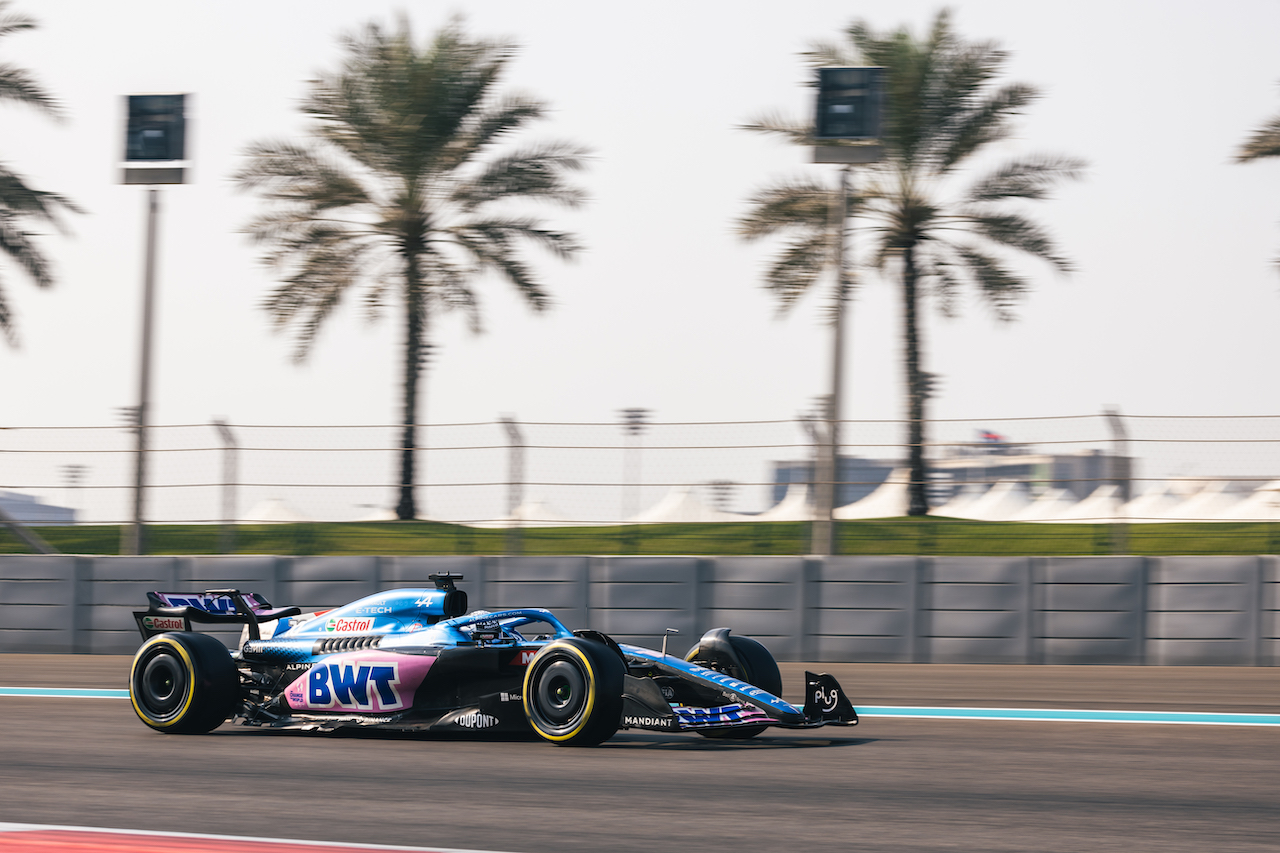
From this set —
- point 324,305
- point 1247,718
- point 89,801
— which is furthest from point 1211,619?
point 324,305

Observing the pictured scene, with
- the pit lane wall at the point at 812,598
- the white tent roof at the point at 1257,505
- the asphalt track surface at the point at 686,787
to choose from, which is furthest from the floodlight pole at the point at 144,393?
the white tent roof at the point at 1257,505

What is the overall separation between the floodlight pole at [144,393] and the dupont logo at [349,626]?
733 centimetres

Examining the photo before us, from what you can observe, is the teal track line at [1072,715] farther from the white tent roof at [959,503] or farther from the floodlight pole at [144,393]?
the floodlight pole at [144,393]

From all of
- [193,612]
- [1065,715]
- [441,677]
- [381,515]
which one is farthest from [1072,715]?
[381,515]

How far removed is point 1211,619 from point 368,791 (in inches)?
348

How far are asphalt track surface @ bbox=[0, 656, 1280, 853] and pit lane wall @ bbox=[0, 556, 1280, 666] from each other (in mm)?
4432

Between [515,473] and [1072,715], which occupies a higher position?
[515,473]

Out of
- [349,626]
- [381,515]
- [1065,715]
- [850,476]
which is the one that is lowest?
[1065,715]

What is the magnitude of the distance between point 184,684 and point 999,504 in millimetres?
8272

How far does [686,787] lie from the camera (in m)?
5.74

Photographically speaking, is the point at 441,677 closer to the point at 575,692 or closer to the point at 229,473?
the point at 575,692

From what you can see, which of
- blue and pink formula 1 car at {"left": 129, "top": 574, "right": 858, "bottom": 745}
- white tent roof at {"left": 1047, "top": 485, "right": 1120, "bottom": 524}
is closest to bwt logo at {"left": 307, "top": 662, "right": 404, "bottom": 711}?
blue and pink formula 1 car at {"left": 129, "top": 574, "right": 858, "bottom": 745}

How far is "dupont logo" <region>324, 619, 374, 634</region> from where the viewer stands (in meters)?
8.09

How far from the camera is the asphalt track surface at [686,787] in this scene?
15.6ft
